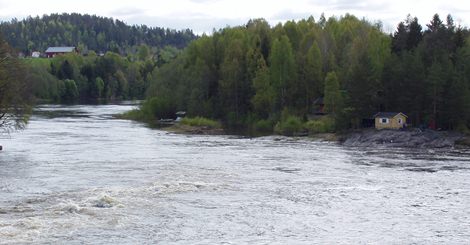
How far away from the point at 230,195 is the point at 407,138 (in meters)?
33.7

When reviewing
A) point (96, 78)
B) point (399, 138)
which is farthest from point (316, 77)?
point (96, 78)

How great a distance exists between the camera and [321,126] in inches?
2963

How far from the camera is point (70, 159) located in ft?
160

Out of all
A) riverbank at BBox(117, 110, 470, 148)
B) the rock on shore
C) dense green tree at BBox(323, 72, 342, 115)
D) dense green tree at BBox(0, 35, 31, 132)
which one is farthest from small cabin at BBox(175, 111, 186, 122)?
dense green tree at BBox(0, 35, 31, 132)

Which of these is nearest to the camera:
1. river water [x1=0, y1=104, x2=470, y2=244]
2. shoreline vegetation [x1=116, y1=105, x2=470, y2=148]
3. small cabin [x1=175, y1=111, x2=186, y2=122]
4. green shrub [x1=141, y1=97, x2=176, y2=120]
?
river water [x1=0, y1=104, x2=470, y2=244]

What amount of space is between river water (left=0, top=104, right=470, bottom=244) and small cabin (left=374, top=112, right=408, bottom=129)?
1041 cm

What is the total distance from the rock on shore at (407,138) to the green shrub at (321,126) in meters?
6.29

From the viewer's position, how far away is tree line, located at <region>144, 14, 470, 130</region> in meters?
70.3

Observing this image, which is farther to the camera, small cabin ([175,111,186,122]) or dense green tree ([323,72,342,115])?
small cabin ([175,111,186,122])

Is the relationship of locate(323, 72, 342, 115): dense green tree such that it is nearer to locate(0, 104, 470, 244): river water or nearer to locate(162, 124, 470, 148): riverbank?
locate(162, 124, 470, 148): riverbank

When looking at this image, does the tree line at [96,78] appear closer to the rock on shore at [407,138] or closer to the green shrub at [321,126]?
the green shrub at [321,126]

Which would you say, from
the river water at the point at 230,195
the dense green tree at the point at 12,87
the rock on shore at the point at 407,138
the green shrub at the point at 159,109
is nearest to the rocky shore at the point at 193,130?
the green shrub at the point at 159,109

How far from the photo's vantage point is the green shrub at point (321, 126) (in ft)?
243

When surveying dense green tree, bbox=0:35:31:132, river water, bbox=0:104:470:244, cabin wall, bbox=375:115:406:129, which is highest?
dense green tree, bbox=0:35:31:132
